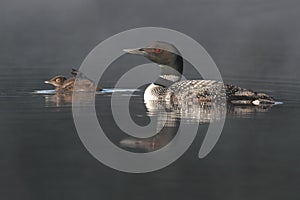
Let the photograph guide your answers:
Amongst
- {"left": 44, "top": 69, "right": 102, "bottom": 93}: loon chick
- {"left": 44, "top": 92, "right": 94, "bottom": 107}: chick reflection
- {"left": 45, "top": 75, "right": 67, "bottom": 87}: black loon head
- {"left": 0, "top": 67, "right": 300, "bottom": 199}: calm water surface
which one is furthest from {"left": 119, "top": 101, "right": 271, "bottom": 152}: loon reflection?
{"left": 45, "top": 75, "right": 67, "bottom": 87}: black loon head

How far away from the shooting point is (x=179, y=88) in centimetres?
1165

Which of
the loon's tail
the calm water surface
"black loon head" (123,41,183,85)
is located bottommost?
Answer: the calm water surface

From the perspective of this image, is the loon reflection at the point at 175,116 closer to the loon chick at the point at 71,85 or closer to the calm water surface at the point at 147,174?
the calm water surface at the point at 147,174

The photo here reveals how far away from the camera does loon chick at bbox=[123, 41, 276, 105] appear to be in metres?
11.4

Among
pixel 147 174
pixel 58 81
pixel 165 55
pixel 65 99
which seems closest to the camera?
pixel 147 174

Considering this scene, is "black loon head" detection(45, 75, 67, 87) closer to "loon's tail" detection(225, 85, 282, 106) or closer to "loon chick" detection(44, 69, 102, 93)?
"loon chick" detection(44, 69, 102, 93)

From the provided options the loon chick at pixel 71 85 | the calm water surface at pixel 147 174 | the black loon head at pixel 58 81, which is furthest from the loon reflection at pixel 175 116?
the black loon head at pixel 58 81

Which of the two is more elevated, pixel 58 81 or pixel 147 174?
pixel 58 81

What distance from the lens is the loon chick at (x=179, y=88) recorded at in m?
11.4

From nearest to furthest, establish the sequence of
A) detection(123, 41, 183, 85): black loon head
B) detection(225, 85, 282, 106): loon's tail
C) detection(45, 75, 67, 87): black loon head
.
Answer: detection(225, 85, 282, 106): loon's tail → detection(123, 41, 183, 85): black loon head → detection(45, 75, 67, 87): black loon head

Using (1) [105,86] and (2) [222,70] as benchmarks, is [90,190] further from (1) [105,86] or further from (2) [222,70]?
(2) [222,70]

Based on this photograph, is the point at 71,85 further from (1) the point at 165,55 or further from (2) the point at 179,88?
(2) the point at 179,88

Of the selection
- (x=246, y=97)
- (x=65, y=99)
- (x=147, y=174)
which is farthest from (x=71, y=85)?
(x=147, y=174)

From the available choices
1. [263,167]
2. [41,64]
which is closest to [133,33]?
[41,64]
